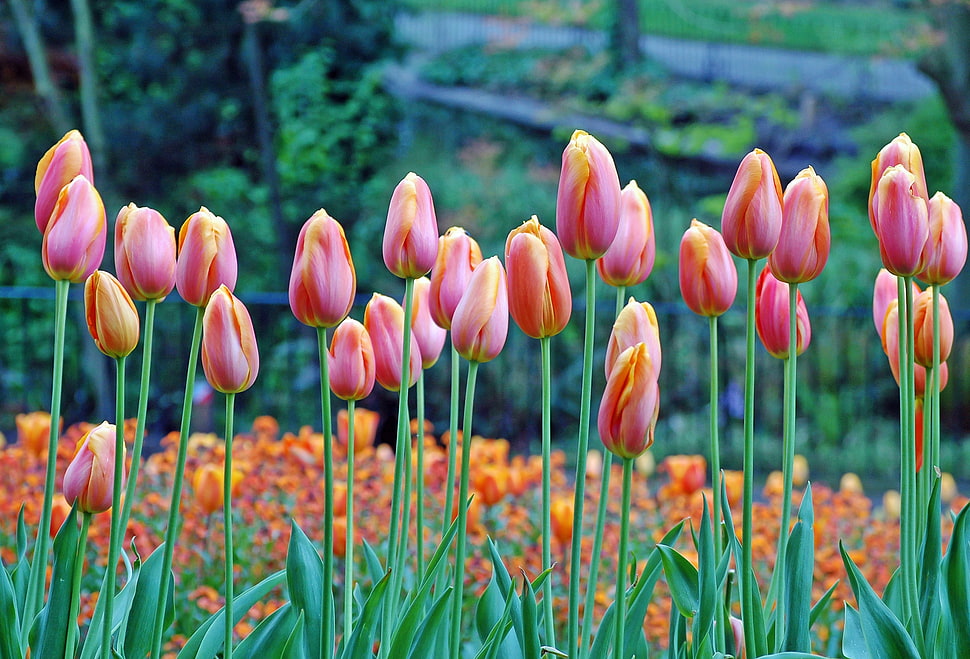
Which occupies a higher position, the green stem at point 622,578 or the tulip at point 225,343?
the tulip at point 225,343

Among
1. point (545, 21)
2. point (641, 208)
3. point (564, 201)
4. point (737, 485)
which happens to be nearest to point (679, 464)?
point (737, 485)

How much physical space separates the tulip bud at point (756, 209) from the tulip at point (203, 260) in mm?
501

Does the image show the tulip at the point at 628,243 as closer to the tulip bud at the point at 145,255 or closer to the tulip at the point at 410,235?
the tulip at the point at 410,235

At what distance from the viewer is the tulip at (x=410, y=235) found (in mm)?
1072

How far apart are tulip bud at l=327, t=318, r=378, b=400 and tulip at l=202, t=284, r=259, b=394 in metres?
0.14

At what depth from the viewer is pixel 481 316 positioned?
3.32 ft

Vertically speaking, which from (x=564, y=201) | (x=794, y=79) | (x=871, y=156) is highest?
(x=794, y=79)

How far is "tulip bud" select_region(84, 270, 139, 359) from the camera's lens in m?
1.03

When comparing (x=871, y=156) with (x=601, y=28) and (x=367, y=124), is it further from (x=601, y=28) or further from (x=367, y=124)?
(x=367, y=124)

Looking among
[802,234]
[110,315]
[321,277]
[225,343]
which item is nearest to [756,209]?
[802,234]

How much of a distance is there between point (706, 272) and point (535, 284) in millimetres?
234

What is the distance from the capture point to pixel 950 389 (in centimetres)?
704

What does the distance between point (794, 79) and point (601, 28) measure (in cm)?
167

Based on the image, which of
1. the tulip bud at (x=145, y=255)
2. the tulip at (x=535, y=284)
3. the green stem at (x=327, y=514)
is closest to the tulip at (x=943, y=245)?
the tulip at (x=535, y=284)
